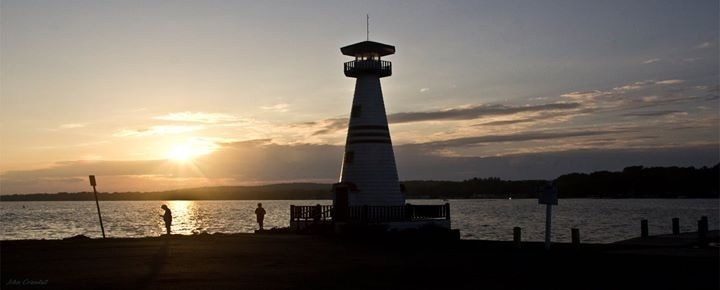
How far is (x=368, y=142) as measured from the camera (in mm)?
41469

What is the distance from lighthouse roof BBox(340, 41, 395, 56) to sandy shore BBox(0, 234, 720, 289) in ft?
56.6

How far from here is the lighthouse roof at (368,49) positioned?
42.6 metres

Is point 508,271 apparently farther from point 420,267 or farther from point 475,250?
point 475,250

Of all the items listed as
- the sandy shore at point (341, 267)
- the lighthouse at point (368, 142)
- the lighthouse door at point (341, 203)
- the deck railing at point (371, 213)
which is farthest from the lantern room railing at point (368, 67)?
the sandy shore at point (341, 267)

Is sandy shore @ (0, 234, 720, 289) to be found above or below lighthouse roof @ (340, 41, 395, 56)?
below

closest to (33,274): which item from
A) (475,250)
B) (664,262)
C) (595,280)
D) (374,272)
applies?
(374,272)

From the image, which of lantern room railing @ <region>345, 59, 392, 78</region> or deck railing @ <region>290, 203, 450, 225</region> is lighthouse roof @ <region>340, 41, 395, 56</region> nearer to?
lantern room railing @ <region>345, 59, 392, 78</region>

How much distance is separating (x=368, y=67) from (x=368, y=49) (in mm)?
1156

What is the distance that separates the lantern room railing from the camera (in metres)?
42.4

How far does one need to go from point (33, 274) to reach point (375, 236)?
19876mm

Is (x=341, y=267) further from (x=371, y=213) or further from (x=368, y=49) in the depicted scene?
(x=368, y=49)

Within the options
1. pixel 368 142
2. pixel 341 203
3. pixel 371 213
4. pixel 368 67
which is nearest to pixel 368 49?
pixel 368 67

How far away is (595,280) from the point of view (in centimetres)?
1672

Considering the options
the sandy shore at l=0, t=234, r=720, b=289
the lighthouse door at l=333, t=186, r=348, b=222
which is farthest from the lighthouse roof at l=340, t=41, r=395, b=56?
the sandy shore at l=0, t=234, r=720, b=289
